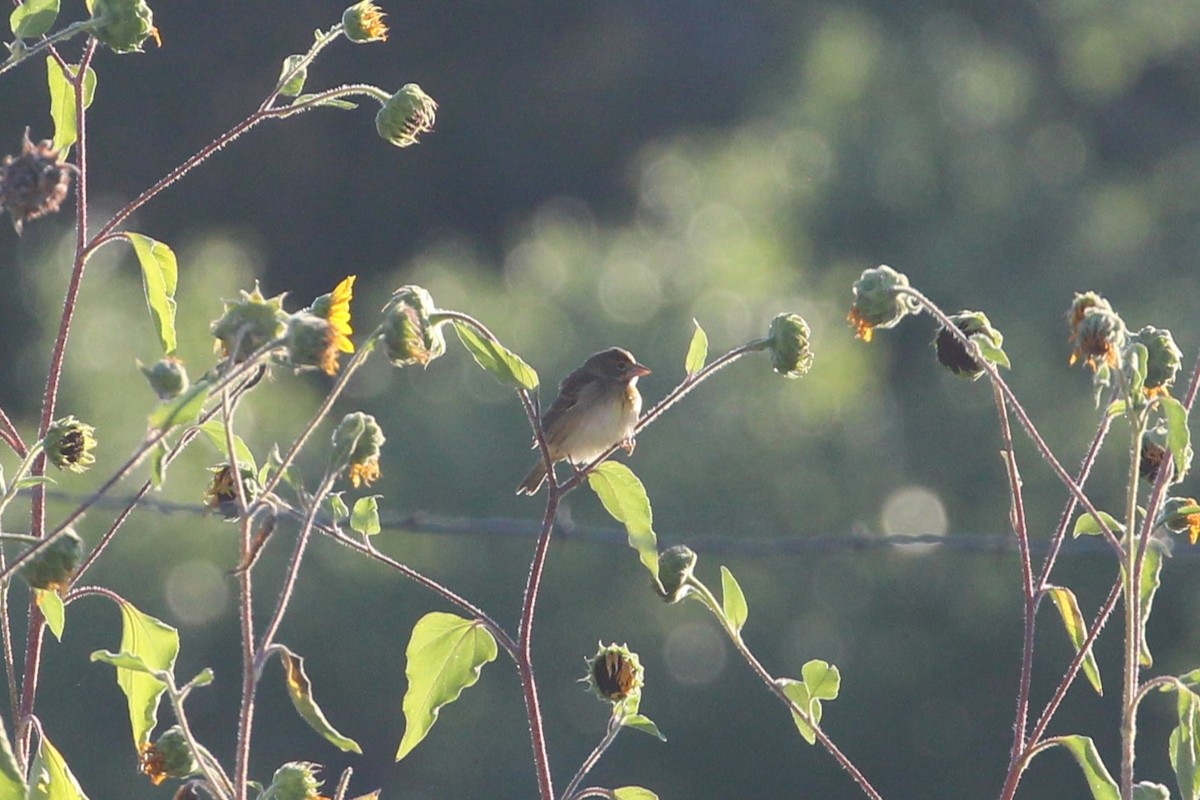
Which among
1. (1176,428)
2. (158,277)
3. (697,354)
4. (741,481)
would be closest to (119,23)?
(158,277)

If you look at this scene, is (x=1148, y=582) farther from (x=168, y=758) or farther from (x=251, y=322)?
(x=168, y=758)

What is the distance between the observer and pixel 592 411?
4691 millimetres

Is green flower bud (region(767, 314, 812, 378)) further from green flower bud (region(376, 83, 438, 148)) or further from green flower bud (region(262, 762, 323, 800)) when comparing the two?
green flower bud (region(262, 762, 323, 800))

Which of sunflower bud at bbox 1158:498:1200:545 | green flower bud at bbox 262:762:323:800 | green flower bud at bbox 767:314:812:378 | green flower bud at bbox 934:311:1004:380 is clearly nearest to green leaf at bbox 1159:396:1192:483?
sunflower bud at bbox 1158:498:1200:545

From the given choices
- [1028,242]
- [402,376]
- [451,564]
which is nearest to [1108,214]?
[1028,242]

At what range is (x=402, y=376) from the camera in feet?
24.4

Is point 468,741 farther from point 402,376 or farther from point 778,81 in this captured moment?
point 778,81

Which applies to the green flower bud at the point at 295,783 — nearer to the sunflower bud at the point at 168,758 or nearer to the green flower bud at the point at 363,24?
the sunflower bud at the point at 168,758

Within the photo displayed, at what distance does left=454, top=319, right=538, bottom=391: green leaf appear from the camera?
62.3 inches

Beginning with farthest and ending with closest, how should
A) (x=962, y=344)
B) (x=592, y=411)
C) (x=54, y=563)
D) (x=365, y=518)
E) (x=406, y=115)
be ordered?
(x=592, y=411) < (x=406, y=115) < (x=962, y=344) < (x=365, y=518) < (x=54, y=563)

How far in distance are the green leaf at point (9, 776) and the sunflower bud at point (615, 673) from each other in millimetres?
618

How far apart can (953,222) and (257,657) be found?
8522mm

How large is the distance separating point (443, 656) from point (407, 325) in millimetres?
404

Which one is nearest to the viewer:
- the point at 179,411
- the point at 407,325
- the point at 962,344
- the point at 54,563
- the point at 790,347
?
the point at 179,411
